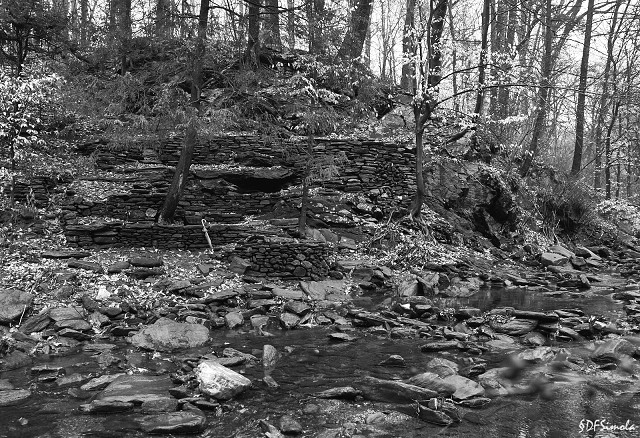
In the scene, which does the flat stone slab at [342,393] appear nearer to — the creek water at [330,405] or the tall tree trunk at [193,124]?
the creek water at [330,405]

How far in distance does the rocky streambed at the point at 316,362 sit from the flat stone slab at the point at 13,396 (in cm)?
3

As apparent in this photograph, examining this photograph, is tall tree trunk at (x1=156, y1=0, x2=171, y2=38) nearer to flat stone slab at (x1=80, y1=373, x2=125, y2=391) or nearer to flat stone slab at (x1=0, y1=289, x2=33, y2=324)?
flat stone slab at (x1=0, y1=289, x2=33, y2=324)

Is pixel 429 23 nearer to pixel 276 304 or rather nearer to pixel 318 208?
pixel 318 208

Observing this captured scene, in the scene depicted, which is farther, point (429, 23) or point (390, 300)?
point (429, 23)

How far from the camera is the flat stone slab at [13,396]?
454 centimetres

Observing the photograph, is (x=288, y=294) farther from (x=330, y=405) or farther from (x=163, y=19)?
(x=163, y=19)

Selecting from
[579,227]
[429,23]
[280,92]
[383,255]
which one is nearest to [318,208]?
[383,255]

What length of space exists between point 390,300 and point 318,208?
441 cm

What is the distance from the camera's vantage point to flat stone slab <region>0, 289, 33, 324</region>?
6.78 metres

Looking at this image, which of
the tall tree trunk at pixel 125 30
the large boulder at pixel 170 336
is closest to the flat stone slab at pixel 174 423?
A: the large boulder at pixel 170 336

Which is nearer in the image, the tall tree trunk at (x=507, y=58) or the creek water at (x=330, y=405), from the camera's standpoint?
the creek water at (x=330, y=405)

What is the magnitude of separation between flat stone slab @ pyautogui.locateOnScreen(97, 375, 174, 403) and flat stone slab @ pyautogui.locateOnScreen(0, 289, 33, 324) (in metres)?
2.90

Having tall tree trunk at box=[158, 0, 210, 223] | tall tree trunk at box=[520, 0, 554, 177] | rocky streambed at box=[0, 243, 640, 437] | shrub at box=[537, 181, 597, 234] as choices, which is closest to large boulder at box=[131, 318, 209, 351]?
rocky streambed at box=[0, 243, 640, 437]

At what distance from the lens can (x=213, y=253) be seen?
1028 cm
